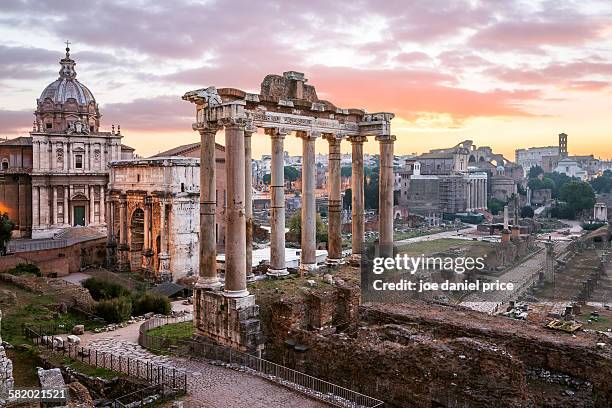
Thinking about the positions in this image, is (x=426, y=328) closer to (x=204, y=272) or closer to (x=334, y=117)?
(x=204, y=272)

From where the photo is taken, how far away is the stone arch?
40844mm

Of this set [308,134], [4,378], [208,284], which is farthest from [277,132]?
[4,378]

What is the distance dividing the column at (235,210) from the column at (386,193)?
7266 mm

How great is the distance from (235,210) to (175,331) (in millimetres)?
6413

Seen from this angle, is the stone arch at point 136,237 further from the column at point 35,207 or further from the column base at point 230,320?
the column base at point 230,320

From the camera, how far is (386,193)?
21.7 metres

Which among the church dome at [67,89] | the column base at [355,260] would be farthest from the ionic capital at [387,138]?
the church dome at [67,89]

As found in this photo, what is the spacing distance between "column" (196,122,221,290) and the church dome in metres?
39.2

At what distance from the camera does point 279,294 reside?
16875 millimetres

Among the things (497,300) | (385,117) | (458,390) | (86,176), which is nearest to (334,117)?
(385,117)

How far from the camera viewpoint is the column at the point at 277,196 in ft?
61.0

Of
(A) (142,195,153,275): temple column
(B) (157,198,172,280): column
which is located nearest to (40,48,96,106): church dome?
(A) (142,195,153,275): temple column

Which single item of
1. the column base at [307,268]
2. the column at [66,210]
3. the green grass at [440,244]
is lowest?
the green grass at [440,244]

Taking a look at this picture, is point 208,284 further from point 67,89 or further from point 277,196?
point 67,89
